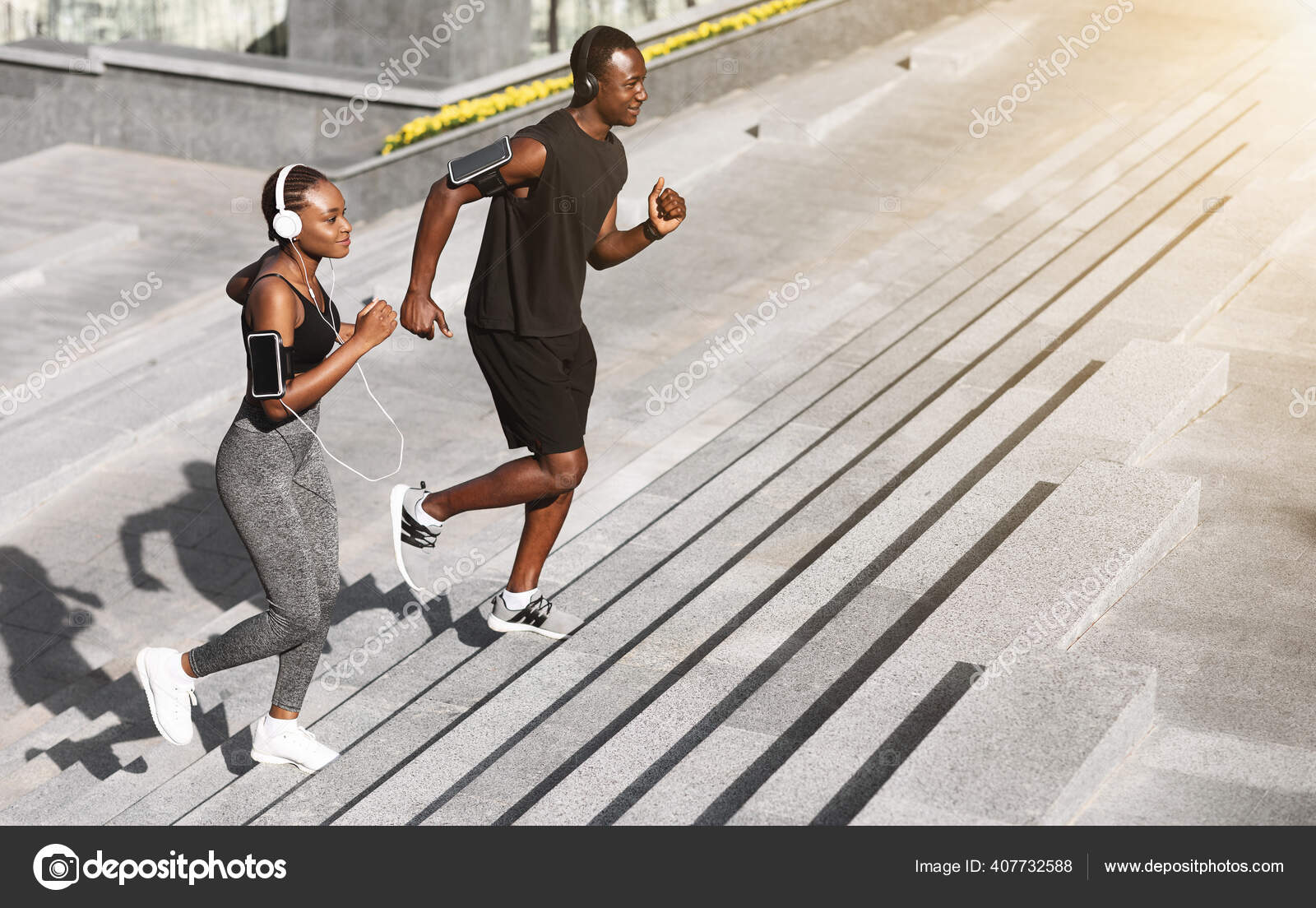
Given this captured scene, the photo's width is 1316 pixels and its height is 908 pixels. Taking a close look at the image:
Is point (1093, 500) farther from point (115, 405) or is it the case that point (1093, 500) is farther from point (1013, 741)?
point (115, 405)

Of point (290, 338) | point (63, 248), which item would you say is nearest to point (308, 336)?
point (290, 338)

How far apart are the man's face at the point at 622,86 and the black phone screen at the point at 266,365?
1.38 m

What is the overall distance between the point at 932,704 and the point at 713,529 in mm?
2027

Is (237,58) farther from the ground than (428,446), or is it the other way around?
(237,58)

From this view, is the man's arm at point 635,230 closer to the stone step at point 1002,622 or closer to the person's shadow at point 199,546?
the stone step at point 1002,622

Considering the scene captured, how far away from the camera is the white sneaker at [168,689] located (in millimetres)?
4750

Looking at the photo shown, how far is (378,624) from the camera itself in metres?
6.11

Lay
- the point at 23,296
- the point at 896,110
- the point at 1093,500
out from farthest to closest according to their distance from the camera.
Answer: the point at 896,110, the point at 23,296, the point at 1093,500

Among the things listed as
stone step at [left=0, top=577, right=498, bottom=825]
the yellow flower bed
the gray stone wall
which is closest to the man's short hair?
stone step at [left=0, top=577, right=498, bottom=825]

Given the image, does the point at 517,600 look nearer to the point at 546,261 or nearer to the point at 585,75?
the point at 546,261

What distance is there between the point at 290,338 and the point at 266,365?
13 cm

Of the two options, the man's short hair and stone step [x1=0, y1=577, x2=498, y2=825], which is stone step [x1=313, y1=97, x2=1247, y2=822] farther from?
the man's short hair
